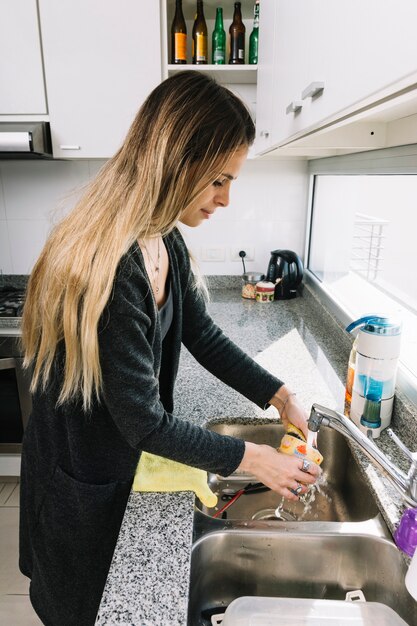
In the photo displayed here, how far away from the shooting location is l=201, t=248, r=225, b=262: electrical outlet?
2.27 meters

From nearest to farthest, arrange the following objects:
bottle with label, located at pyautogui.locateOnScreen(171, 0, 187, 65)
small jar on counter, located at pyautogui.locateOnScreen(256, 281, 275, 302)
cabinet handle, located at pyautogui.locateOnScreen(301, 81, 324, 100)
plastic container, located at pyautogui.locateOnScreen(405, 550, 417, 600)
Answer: plastic container, located at pyautogui.locateOnScreen(405, 550, 417, 600), cabinet handle, located at pyautogui.locateOnScreen(301, 81, 324, 100), bottle with label, located at pyautogui.locateOnScreen(171, 0, 187, 65), small jar on counter, located at pyautogui.locateOnScreen(256, 281, 275, 302)

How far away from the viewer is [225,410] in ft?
3.70

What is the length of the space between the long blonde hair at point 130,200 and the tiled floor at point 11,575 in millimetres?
1208

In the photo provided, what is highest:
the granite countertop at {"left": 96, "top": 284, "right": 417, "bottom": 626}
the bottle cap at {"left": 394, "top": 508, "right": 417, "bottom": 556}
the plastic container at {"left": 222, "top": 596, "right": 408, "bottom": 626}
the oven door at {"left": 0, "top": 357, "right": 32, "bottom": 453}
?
the bottle cap at {"left": 394, "top": 508, "right": 417, "bottom": 556}

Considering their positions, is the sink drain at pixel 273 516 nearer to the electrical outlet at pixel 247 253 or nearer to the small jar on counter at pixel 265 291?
the small jar on counter at pixel 265 291

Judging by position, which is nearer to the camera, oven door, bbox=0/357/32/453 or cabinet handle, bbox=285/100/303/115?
cabinet handle, bbox=285/100/303/115

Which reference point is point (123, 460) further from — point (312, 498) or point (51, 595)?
point (312, 498)

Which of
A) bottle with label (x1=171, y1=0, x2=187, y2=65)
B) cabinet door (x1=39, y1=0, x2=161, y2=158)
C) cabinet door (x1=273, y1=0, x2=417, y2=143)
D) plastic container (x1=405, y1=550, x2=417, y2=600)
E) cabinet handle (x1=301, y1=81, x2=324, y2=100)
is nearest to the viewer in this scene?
cabinet door (x1=273, y1=0, x2=417, y2=143)

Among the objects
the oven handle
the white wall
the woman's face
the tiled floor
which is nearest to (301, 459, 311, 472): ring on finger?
the woman's face

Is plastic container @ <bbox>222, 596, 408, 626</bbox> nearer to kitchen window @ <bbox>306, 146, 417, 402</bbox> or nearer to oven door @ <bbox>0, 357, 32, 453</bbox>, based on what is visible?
kitchen window @ <bbox>306, 146, 417, 402</bbox>

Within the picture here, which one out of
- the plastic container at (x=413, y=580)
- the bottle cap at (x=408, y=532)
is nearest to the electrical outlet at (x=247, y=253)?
the bottle cap at (x=408, y=532)

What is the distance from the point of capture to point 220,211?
219cm

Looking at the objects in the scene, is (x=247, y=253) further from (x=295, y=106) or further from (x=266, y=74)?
(x=295, y=106)

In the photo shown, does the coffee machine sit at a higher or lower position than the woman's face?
lower
